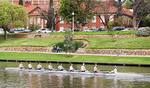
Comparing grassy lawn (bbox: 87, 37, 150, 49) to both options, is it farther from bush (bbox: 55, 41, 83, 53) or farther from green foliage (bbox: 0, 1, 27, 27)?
green foliage (bbox: 0, 1, 27, 27)

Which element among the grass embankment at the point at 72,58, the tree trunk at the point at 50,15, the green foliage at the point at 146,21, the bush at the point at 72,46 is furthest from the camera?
the green foliage at the point at 146,21

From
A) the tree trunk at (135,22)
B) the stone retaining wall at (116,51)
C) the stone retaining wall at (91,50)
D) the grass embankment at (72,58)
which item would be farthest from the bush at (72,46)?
the tree trunk at (135,22)

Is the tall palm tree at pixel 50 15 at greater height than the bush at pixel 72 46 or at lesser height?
greater

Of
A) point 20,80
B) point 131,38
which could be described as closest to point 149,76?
point 20,80

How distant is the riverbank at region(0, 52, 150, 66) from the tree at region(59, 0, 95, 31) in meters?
32.2

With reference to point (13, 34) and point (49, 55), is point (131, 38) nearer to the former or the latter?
point (49, 55)

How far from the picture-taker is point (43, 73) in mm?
76875

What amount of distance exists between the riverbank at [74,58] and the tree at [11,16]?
22.3 m

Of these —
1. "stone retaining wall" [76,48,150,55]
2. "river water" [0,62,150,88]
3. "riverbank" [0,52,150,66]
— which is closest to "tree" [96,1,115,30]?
"stone retaining wall" [76,48,150,55]

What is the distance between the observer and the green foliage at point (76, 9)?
13350 centimetres

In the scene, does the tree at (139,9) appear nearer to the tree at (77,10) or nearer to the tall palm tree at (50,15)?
the tree at (77,10)

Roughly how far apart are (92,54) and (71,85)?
3716cm

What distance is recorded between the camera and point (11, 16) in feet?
421

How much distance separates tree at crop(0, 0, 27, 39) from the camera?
126225 mm
